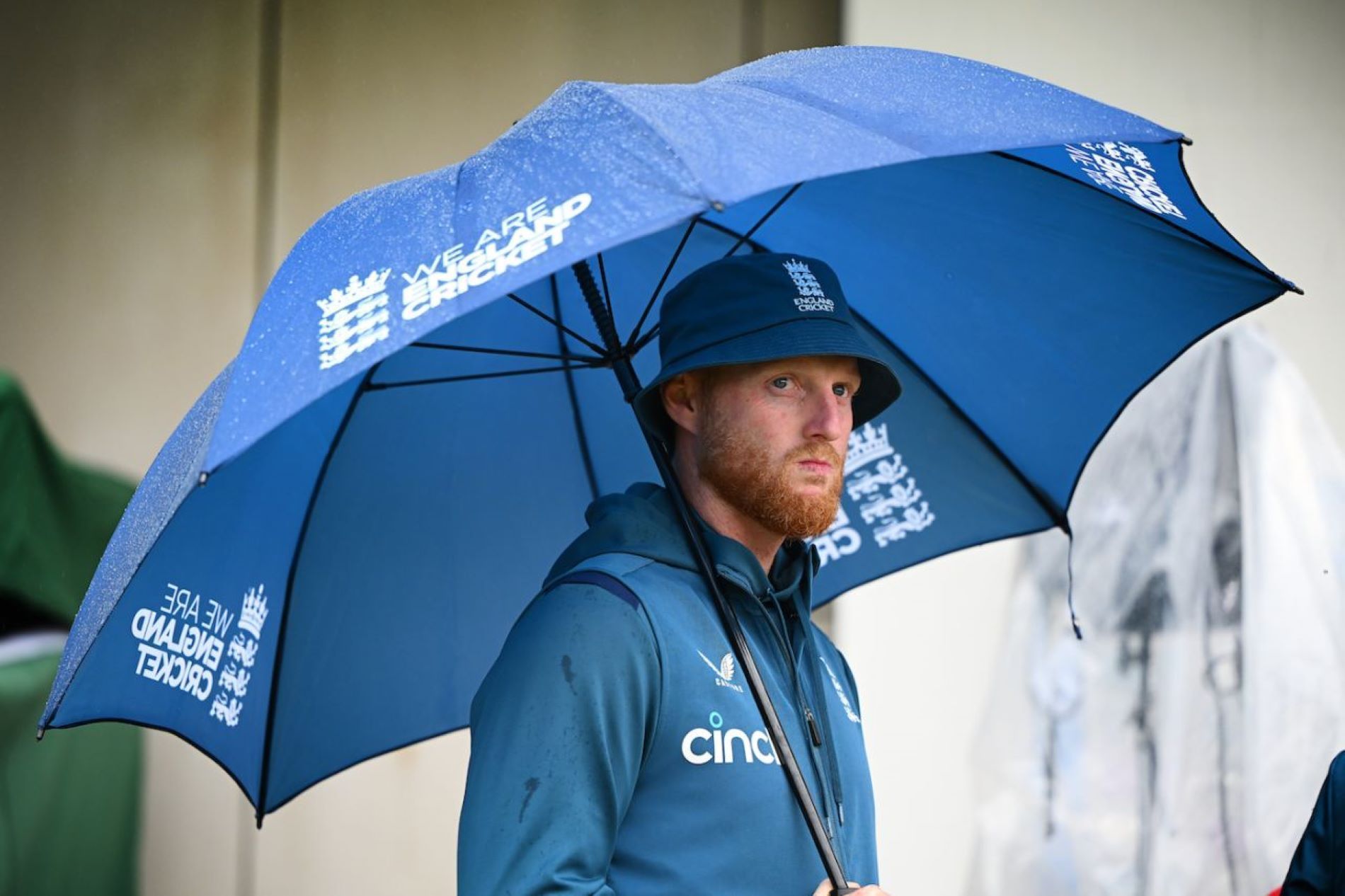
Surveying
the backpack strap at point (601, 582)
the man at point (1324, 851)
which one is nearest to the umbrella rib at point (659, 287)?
the backpack strap at point (601, 582)

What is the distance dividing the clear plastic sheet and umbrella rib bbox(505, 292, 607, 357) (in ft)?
6.85

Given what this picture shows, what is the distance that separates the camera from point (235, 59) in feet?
13.4

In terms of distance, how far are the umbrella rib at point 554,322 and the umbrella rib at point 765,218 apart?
24 cm

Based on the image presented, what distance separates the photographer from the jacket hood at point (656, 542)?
2256mm

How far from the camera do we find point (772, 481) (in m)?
2.30

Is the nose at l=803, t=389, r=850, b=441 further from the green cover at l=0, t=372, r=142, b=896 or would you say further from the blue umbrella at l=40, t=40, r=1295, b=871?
the green cover at l=0, t=372, r=142, b=896

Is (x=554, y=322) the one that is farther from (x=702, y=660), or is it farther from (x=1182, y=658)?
(x=1182, y=658)

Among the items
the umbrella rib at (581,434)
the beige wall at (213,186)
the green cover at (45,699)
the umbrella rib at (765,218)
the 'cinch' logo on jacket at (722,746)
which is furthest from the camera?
the beige wall at (213,186)

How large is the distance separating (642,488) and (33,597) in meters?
1.91

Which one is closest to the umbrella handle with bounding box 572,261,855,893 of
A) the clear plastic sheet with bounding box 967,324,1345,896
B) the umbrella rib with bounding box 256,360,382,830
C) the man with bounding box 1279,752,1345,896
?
the umbrella rib with bounding box 256,360,382,830

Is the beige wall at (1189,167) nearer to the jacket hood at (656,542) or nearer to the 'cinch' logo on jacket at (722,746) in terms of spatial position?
the jacket hood at (656,542)

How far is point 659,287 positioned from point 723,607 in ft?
1.84

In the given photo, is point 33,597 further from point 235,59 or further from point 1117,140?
point 1117,140

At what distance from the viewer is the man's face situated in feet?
7.52
